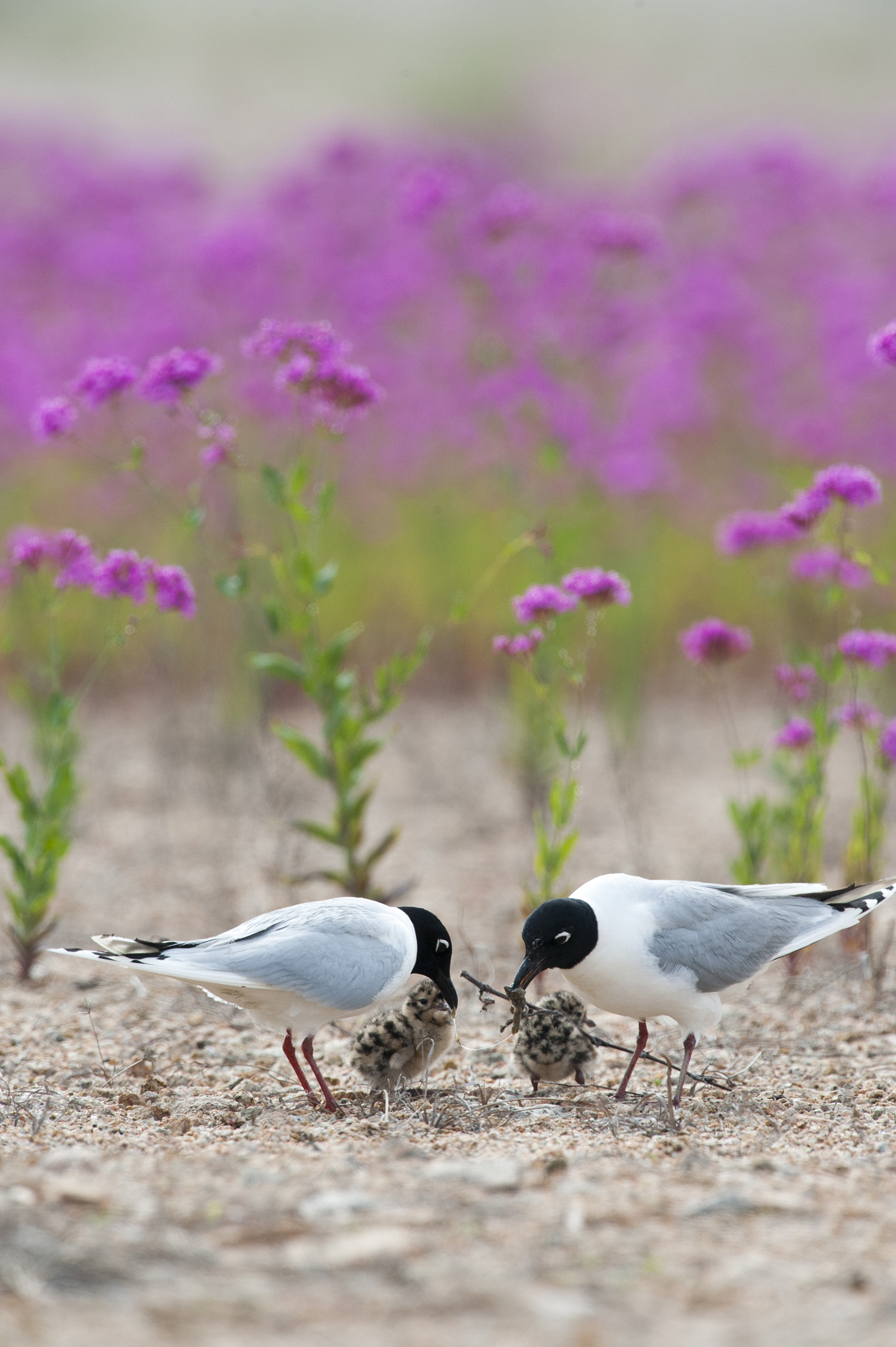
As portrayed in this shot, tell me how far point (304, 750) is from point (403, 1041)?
1412mm

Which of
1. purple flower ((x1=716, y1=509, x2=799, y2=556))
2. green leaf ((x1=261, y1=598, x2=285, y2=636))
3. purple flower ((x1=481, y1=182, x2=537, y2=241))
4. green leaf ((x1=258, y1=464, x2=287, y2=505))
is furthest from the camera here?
purple flower ((x1=481, y1=182, x2=537, y2=241))

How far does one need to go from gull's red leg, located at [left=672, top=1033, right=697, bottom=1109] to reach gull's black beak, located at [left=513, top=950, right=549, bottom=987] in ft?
1.51

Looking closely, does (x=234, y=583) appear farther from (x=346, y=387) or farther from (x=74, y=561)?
(x=346, y=387)

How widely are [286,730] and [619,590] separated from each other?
1.31 m

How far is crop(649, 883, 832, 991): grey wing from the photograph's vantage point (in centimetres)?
361

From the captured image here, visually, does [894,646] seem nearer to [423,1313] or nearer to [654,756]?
[423,1313]

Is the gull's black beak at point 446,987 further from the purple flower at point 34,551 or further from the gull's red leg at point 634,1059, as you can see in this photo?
the purple flower at point 34,551

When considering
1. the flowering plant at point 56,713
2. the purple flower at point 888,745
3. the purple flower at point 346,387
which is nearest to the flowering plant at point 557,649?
the purple flower at point 346,387

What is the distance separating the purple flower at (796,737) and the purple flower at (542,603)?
3.50ft

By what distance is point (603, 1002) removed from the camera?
3643 mm

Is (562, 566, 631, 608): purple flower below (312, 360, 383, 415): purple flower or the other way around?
below

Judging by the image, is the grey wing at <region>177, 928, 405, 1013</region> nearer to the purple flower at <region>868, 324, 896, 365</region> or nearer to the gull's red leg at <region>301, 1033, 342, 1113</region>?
the gull's red leg at <region>301, 1033, 342, 1113</region>

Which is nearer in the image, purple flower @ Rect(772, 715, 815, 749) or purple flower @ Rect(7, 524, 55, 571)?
purple flower @ Rect(7, 524, 55, 571)

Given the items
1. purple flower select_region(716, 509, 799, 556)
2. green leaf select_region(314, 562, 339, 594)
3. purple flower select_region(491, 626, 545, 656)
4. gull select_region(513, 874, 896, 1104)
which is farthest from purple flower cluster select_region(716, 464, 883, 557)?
green leaf select_region(314, 562, 339, 594)
